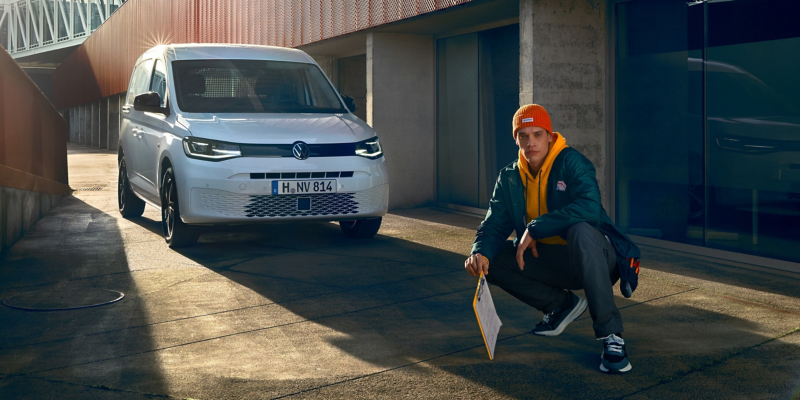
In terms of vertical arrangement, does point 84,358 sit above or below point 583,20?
below

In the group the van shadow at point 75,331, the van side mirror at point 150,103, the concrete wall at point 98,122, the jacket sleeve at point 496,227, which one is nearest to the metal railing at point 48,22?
the concrete wall at point 98,122

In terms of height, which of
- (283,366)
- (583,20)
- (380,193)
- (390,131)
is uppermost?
(583,20)

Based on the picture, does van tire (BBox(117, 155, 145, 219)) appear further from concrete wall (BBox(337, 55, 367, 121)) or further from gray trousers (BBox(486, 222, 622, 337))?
gray trousers (BBox(486, 222, 622, 337))

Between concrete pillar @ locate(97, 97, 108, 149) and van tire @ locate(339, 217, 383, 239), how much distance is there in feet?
114

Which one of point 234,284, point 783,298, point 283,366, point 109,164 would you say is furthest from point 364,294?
point 109,164

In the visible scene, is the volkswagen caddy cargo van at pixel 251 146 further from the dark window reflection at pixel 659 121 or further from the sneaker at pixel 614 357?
the sneaker at pixel 614 357

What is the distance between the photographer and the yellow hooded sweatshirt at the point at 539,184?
436 cm

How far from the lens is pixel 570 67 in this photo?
8523 mm

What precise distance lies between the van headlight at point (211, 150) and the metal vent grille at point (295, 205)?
0.44 m

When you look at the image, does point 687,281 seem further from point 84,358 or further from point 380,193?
point 84,358

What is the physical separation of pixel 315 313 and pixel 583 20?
15.8ft

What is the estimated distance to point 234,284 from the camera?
6.39 meters

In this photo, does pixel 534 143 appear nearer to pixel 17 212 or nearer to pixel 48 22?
pixel 17 212

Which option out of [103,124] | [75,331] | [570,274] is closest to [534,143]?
[570,274]
